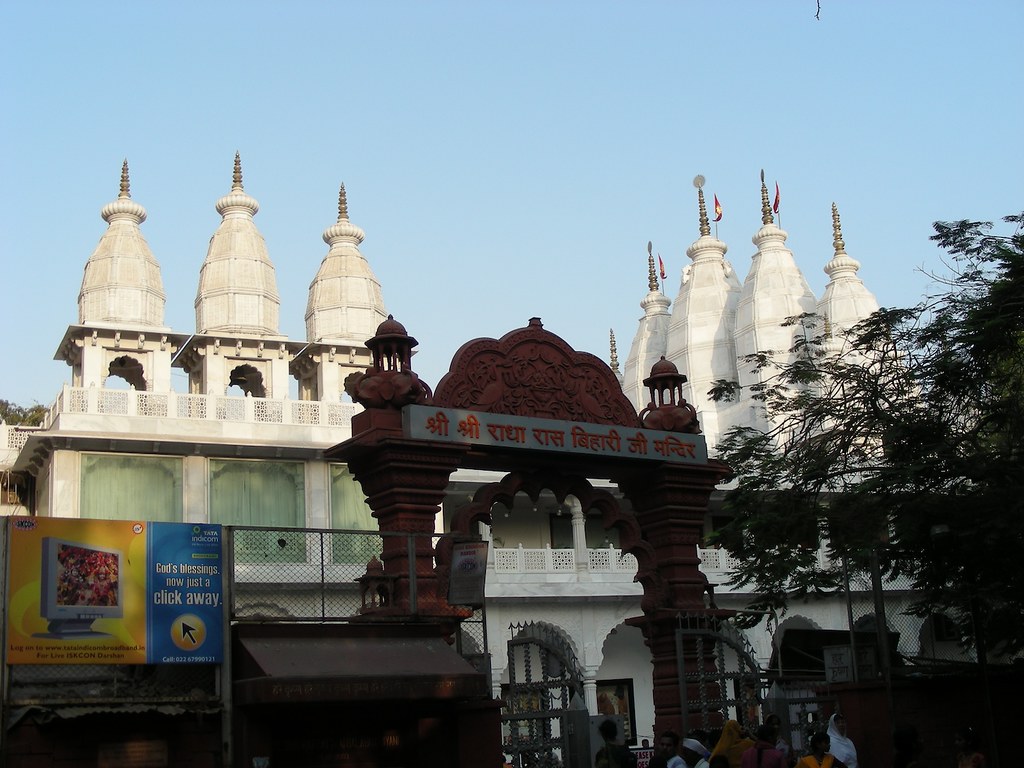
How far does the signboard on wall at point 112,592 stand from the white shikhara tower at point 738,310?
36677 mm

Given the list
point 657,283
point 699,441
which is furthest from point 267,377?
point 657,283

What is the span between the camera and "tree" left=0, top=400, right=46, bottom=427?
4534cm

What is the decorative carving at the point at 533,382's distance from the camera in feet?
50.6

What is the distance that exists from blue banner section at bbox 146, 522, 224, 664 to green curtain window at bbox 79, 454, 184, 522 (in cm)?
1926

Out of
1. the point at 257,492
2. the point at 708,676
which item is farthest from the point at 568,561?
the point at 708,676

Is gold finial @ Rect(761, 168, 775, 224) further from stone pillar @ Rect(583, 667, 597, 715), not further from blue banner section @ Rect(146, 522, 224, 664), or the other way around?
blue banner section @ Rect(146, 522, 224, 664)

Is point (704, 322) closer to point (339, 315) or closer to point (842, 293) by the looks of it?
point (842, 293)

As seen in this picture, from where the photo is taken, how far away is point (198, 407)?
3222cm

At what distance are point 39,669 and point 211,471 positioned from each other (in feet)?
67.9

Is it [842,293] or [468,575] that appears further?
[842,293]

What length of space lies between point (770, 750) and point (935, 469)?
6420 millimetres

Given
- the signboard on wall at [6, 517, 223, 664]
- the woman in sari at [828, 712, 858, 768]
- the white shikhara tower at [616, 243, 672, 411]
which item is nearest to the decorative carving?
the signboard on wall at [6, 517, 223, 664]

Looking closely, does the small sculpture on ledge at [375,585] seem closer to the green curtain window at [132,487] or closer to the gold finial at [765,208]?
the green curtain window at [132,487]

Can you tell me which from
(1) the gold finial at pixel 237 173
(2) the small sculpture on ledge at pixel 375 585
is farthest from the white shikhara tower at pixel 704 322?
(2) the small sculpture on ledge at pixel 375 585
